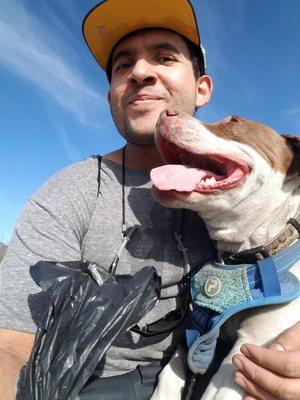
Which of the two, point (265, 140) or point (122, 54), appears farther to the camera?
point (122, 54)

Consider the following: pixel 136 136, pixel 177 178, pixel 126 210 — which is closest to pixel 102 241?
pixel 126 210

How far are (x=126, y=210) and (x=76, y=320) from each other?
969mm

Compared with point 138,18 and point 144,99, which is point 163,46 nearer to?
point 138,18

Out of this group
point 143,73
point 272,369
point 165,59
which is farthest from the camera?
point 165,59

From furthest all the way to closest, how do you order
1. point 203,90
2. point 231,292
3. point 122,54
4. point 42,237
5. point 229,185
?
point 203,90 < point 122,54 < point 42,237 < point 229,185 < point 231,292

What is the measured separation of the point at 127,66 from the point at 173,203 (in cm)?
148

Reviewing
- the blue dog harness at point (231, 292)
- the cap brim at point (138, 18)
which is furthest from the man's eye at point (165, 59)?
the blue dog harness at point (231, 292)

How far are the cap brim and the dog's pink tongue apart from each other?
1.30 meters

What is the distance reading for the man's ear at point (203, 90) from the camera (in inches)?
144

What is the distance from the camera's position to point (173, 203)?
2.51 m

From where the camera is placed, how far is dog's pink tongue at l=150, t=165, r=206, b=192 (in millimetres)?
2500

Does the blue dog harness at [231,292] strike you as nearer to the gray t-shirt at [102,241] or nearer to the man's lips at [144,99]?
the gray t-shirt at [102,241]

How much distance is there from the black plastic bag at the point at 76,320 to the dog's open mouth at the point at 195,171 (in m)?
0.55

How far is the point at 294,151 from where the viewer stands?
2900 millimetres
